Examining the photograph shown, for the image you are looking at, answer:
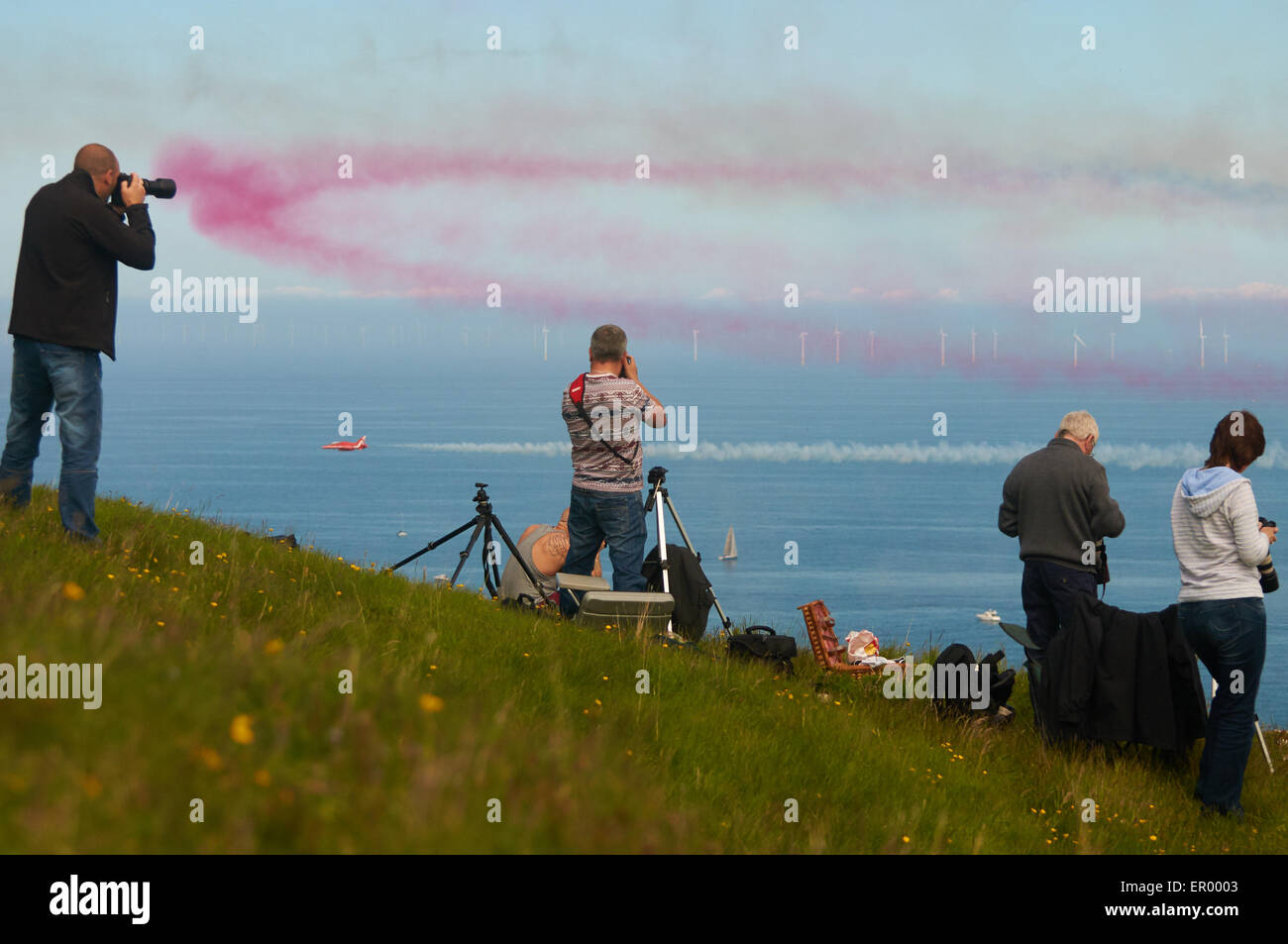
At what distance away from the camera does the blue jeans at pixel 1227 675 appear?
298 inches

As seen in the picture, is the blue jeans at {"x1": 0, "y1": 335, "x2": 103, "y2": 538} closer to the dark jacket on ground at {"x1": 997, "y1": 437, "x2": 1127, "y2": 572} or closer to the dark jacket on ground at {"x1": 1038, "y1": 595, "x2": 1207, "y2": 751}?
the dark jacket on ground at {"x1": 997, "y1": 437, "x2": 1127, "y2": 572}

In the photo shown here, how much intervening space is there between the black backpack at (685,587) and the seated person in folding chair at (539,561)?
0.92 metres

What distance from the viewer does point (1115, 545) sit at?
7141 inches

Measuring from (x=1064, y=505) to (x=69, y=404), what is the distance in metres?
7.35

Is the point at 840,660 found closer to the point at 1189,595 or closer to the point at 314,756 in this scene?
the point at 1189,595

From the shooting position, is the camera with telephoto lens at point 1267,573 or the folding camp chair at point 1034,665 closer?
the camera with telephoto lens at point 1267,573

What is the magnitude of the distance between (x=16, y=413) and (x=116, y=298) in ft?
3.64

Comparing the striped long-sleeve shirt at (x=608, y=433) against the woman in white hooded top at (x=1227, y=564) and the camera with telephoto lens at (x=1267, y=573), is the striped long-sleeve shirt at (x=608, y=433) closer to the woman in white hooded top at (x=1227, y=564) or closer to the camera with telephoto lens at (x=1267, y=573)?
the woman in white hooded top at (x=1227, y=564)

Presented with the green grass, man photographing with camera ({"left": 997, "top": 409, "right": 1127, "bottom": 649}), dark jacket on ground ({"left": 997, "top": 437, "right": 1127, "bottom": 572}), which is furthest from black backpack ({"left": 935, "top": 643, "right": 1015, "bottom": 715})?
dark jacket on ground ({"left": 997, "top": 437, "right": 1127, "bottom": 572})

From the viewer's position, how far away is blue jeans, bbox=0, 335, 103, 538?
7520 millimetres

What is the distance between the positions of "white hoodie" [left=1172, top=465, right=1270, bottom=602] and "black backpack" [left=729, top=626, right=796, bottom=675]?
10.9ft

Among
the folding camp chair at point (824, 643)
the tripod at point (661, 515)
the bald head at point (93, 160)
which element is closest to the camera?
the bald head at point (93, 160)

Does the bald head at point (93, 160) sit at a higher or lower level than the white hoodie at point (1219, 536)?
higher

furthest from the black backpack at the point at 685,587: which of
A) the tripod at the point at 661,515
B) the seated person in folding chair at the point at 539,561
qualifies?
the seated person in folding chair at the point at 539,561
